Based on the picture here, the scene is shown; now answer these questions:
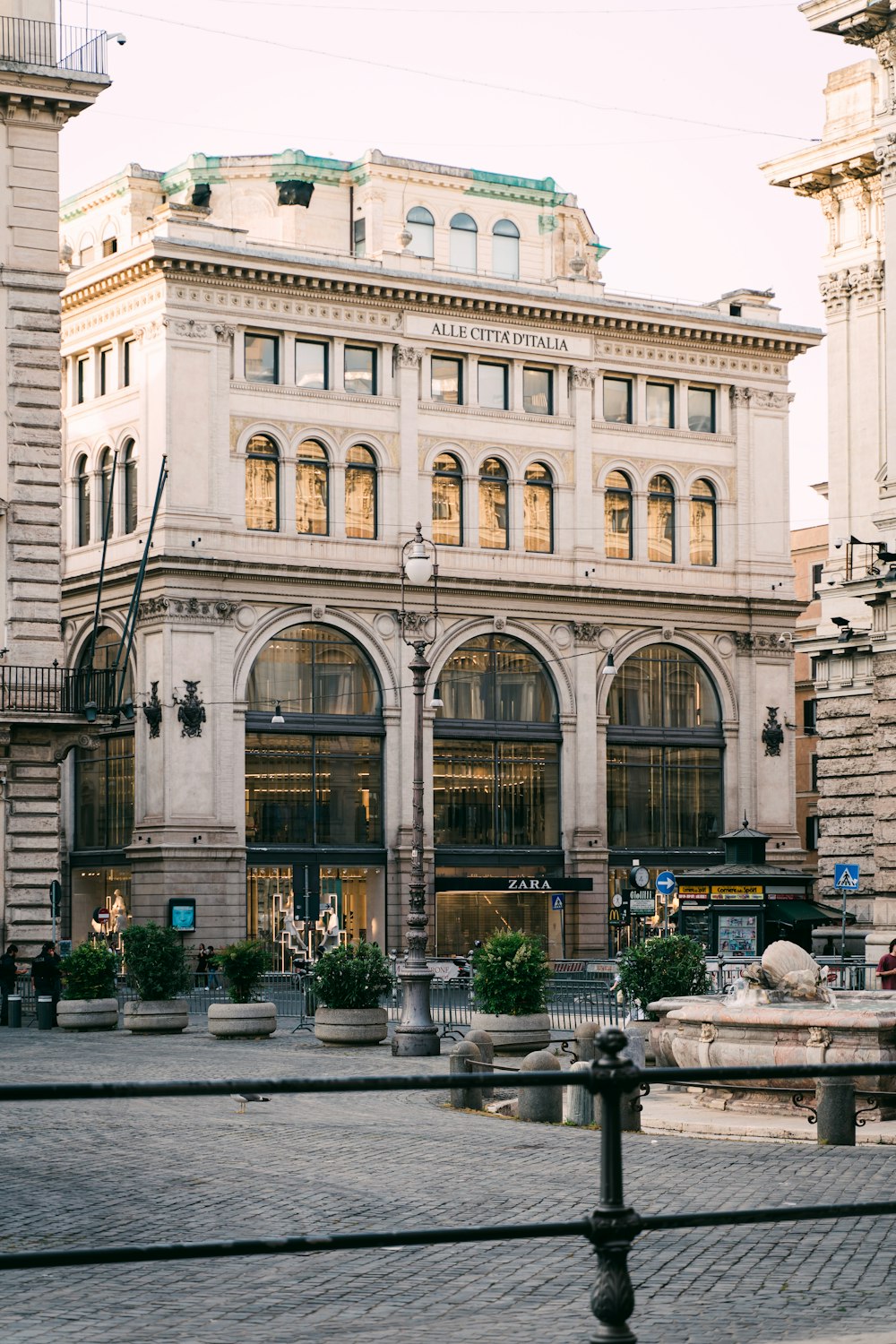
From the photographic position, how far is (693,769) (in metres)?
73.1

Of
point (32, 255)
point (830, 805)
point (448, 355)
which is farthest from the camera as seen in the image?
point (448, 355)

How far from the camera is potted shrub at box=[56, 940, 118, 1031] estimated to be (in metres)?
37.2

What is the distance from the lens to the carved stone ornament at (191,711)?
206 feet

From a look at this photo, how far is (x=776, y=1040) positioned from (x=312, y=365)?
4915cm

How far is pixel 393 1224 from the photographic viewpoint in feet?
43.0

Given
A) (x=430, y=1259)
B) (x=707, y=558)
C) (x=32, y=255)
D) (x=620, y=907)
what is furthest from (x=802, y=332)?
(x=430, y=1259)

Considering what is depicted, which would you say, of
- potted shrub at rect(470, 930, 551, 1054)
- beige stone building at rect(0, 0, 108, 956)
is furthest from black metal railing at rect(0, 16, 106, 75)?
potted shrub at rect(470, 930, 551, 1054)

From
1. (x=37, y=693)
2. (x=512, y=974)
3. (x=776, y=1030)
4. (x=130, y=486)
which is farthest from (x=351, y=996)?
(x=130, y=486)

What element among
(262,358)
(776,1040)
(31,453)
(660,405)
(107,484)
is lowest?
(776,1040)

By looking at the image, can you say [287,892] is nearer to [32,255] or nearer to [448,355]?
[448,355]

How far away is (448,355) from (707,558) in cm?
1228

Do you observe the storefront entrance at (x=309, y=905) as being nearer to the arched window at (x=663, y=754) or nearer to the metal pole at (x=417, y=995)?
the arched window at (x=663, y=754)

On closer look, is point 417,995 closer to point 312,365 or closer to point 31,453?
point 31,453

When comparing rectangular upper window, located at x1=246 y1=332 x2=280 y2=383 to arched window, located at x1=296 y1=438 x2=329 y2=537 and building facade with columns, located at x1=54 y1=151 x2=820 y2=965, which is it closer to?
building facade with columns, located at x1=54 y1=151 x2=820 y2=965
